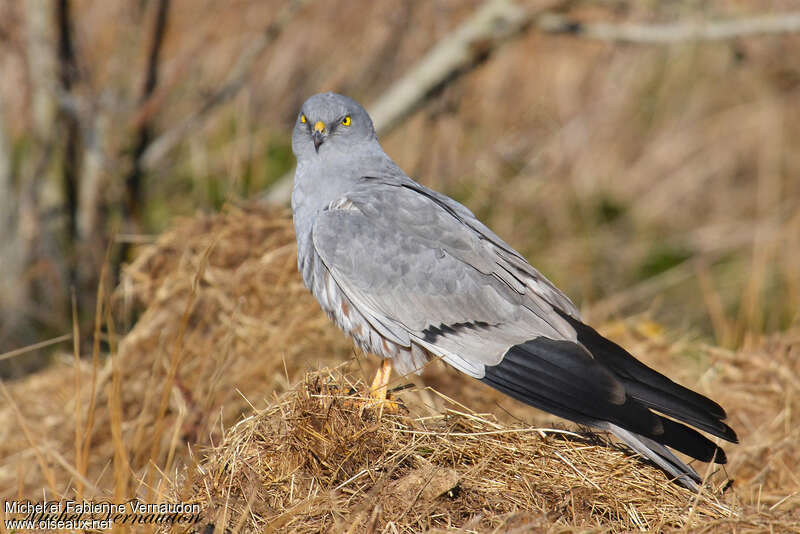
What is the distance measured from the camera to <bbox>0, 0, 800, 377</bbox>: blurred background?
5.25m

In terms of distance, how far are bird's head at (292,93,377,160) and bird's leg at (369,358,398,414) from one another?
3.02 feet

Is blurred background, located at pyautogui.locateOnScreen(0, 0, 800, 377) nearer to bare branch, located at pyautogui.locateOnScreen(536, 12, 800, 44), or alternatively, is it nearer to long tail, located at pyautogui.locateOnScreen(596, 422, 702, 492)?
bare branch, located at pyautogui.locateOnScreen(536, 12, 800, 44)

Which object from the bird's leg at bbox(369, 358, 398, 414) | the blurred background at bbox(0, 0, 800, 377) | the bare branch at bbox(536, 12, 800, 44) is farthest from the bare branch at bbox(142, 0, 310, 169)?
the bird's leg at bbox(369, 358, 398, 414)

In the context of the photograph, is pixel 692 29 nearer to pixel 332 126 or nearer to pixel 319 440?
pixel 332 126

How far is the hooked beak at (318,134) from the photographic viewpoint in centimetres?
356

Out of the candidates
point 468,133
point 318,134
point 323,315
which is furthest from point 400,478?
point 468,133

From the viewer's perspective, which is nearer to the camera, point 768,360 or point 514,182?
point 768,360

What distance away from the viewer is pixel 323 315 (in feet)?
13.6

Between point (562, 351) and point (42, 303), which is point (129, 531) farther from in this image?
point (42, 303)

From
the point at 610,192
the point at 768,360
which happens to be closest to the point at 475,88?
the point at 610,192

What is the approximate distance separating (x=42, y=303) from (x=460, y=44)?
9.95 feet

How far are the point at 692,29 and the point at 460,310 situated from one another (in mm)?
2807

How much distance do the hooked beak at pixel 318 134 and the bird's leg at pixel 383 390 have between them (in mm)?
934

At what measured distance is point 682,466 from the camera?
2.75 metres
